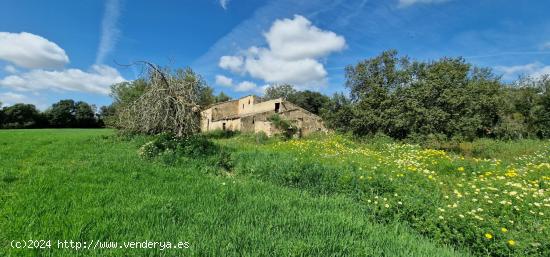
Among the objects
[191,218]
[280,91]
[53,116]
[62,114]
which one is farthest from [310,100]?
[191,218]

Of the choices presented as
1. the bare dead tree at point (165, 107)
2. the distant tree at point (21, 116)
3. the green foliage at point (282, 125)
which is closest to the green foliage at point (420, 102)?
the green foliage at point (282, 125)

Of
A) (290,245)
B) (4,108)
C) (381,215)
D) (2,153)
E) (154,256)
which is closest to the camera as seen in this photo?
(154,256)

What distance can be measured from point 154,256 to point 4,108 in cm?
8056

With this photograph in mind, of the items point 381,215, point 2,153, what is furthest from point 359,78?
point 2,153

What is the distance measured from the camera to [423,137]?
19.4 meters

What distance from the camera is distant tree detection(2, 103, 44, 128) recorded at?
60122 millimetres

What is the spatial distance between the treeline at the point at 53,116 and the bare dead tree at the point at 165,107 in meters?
62.4

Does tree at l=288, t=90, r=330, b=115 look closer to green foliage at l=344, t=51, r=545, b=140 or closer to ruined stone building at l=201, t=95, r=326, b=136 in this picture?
ruined stone building at l=201, t=95, r=326, b=136

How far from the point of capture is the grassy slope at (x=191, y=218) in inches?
139

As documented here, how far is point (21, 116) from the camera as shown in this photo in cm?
6153

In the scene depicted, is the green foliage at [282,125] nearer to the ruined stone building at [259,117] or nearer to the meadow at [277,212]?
the ruined stone building at [259,117]

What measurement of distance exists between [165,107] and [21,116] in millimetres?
65249

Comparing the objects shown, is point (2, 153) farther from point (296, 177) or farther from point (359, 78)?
point (359, 78)

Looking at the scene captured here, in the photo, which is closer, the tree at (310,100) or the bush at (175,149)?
the bush at (175,149)
